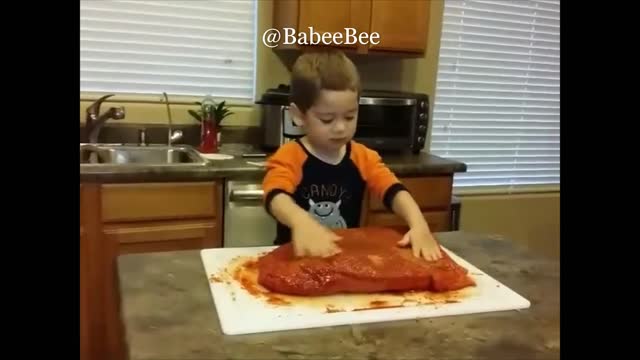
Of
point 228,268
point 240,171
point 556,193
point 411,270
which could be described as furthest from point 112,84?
point 556,193

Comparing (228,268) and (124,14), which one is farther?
(124,14)

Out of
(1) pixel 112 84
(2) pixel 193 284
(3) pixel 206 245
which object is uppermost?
(1) pixel 112 84

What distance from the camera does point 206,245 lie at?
2121mm

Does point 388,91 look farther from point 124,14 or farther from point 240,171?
point 124,14

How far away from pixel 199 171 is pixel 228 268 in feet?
3.21

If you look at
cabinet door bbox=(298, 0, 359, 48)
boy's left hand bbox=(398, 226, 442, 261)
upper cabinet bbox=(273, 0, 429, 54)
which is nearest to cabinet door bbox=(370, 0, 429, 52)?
upper cabinet bbox=(273, 0, 429, 54)

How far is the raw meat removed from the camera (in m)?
1.00

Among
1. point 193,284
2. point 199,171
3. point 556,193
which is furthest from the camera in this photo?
point 556,193

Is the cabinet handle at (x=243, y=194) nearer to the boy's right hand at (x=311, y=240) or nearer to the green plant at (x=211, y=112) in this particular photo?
the green plant at (x=211, y=112)

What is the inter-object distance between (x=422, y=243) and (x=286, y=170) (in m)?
0.42

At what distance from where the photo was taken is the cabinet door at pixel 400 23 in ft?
8.22

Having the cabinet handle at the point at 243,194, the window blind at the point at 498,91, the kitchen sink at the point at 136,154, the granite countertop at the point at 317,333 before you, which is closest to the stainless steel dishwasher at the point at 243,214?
the cabinet handle at the point at 243,194

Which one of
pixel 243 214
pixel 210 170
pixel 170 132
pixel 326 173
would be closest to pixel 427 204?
pixel 243 214

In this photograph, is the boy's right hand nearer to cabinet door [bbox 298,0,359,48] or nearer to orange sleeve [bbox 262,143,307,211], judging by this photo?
orange sleeve [bbox 262,143,307,211]
